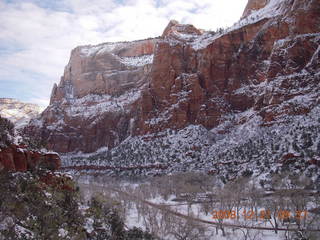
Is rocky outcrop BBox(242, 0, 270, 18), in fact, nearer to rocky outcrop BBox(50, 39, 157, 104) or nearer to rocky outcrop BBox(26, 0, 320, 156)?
rocky outcrop BBox(26, 0, 320, 156)

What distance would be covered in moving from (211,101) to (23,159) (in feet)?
255

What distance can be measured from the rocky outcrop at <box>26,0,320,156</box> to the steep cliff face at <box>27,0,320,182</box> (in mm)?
324

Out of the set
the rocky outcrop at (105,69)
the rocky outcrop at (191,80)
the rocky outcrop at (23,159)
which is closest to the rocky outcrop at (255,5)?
the rocky outcrop at (191,80)

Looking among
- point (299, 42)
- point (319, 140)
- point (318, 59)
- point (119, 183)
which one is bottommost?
point (119, 183)

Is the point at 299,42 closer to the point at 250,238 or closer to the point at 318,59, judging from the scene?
the point at 318,59

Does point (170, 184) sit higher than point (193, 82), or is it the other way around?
point (193, 82)

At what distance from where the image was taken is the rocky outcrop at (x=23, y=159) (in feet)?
74.0

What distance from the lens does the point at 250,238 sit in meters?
29.2

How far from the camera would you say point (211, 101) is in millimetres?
97000

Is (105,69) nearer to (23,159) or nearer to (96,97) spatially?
(96,97)

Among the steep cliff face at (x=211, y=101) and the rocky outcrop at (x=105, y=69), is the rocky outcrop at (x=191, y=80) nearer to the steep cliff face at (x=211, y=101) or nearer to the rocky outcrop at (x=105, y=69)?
the steep cliff face at (x=211, y=101)

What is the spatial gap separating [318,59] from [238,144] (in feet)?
87.6

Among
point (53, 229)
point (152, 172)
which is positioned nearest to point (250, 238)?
point (53, 229)

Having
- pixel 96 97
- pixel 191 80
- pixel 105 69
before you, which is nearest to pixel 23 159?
pixel 191 80
